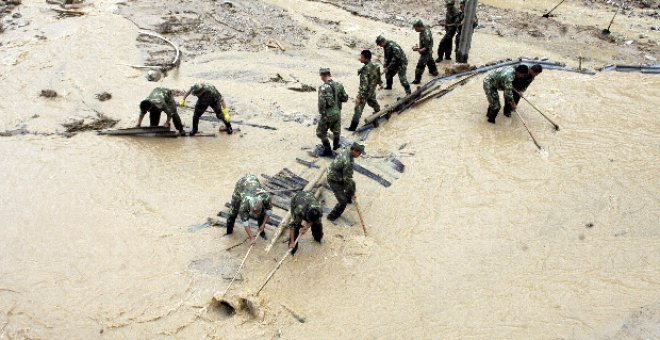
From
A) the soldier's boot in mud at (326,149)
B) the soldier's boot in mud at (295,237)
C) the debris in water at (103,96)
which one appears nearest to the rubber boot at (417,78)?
the soldier's boot in mud at (326,149)

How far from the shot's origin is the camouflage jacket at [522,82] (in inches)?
342

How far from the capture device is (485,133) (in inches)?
350

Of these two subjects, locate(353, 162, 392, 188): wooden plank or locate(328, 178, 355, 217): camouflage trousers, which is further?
locate(353, 162, 392, 188): wooden plank

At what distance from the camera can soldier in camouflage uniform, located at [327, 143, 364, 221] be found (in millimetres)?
6703

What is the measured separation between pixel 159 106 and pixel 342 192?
3.99m

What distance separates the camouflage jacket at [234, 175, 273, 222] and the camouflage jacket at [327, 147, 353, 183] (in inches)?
39.1

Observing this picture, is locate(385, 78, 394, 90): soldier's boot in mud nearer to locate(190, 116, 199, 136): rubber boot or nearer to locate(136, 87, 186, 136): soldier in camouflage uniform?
locate(190, 116, 199, 136): rubber boot

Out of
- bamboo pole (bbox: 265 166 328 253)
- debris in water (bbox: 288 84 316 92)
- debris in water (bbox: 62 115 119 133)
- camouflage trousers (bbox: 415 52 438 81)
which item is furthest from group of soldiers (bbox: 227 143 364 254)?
camouflage trousers (bbox: 415 52 438 81)

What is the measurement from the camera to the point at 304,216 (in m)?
6.29

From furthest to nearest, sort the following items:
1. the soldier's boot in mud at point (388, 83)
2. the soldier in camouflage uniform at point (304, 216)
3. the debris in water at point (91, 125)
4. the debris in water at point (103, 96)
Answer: the soldier's boot in mud at point (388, 83)
the debris in water at point (103, 96)
the debris in water at point (91, 125)
the soldier in camouflage uniform at point (304, 216)

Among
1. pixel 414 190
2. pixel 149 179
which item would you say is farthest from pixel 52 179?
pixel 414 190

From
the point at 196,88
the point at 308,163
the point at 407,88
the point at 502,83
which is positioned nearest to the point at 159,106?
the point at 196,88

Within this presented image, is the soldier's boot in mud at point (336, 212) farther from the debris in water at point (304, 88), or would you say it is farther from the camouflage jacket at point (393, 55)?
the debris in water at point (304, 88)

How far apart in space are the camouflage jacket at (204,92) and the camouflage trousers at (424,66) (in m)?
4.46
